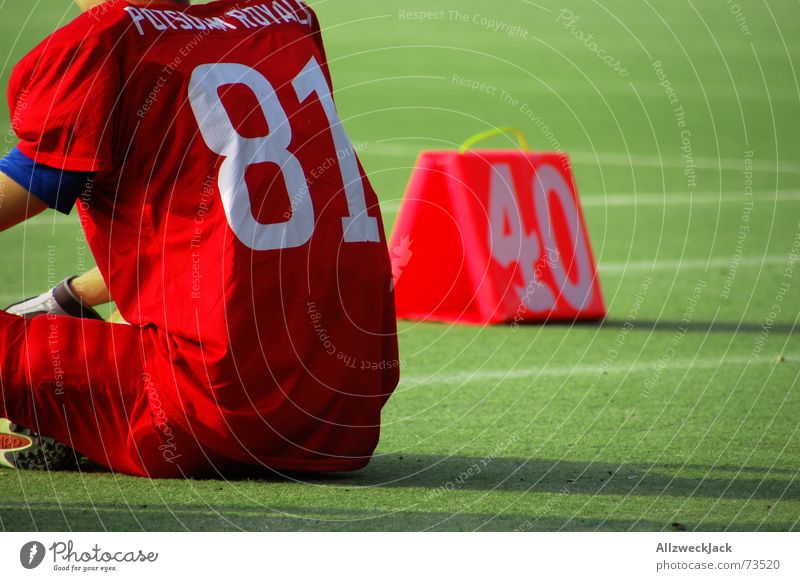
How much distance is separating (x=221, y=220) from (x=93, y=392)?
1.93 feet

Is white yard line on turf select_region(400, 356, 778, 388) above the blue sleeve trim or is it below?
below

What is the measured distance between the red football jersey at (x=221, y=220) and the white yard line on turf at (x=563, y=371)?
1.50 metres

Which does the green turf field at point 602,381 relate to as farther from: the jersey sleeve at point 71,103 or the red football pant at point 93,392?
the jersey sleeve at point 71,103

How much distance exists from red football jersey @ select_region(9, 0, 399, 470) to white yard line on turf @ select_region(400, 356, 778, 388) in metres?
1.50

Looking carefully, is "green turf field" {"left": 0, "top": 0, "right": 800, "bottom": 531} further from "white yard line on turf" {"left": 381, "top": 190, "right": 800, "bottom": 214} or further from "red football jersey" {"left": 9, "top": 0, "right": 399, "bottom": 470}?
"red football jersey" {"left": 9, "top": 0, "right": 399, "bottom": 470}

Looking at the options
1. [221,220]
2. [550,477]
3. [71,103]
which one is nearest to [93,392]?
[221,220]

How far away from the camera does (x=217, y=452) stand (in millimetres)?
3764

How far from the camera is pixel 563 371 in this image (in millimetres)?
5625

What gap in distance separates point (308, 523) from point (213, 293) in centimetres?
66

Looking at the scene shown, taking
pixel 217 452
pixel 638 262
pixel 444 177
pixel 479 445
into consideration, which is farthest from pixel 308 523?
pixel 638 262

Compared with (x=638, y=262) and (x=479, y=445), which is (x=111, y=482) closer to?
(x=479, y=445)

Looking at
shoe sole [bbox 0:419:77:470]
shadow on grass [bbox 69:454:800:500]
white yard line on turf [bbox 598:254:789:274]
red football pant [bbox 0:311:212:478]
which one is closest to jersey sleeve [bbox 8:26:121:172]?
red football pant [bbox 0:311:212:478]

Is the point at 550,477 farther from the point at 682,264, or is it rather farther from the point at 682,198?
the point at 682,198

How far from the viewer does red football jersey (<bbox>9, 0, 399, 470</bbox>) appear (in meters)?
3.60
